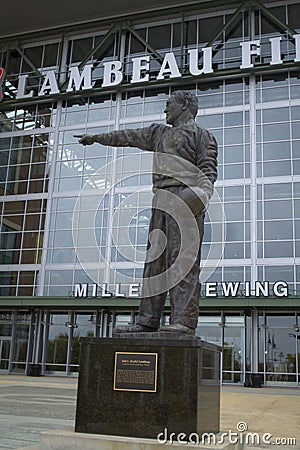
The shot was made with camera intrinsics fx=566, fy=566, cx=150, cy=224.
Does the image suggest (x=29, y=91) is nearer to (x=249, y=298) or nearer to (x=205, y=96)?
(x=205, y=96)

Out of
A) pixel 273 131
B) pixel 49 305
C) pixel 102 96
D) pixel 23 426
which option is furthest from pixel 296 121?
pixel 23 426

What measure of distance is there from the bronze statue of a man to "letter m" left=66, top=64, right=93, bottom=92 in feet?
83.9

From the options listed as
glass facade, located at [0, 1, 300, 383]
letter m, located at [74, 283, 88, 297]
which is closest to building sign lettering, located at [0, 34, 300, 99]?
glass facade, located at [0, 1, 300, 383]

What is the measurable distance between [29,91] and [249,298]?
17567 mm

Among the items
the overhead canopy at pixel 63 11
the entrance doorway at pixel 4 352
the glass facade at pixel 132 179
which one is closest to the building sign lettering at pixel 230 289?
the glass facade at pixel 132 179

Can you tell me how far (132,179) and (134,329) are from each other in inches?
939

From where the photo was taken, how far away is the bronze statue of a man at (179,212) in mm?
5668

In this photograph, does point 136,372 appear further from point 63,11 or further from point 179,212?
point 63,11

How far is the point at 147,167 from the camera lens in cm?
2908

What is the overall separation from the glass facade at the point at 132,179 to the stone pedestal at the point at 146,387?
20.5 m

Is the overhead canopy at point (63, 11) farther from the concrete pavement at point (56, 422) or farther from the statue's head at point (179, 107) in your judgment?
the statue's head at point (179, 107)

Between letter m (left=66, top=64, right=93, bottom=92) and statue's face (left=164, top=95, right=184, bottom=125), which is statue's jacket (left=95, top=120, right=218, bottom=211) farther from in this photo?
letter m (left=66, top=64, right=93, bottom=92)

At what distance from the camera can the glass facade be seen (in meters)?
26.6

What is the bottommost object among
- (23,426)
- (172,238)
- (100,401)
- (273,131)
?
(23,426)
